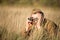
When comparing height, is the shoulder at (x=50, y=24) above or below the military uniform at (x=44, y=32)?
above

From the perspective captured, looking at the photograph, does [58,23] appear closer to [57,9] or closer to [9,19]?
[57,9]

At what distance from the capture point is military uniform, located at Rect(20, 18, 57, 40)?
1785 millimetres

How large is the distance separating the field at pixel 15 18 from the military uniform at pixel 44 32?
5 centimetres

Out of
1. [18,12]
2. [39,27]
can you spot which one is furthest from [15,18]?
[39,27]

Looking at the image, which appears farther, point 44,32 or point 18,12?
point 18,12

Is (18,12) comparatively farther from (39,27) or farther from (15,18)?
(39,27)

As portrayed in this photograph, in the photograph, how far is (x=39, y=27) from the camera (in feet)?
5.98

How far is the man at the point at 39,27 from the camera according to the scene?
1789 mm

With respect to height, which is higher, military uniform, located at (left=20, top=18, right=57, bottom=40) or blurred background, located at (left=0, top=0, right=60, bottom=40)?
blurred background, located at (left=0, top=0, right=60, bottom=40)

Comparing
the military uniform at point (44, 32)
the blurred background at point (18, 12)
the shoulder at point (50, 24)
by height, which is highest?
the blurred background at point (18, 12)

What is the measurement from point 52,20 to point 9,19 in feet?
1.28

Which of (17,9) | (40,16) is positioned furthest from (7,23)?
(40,16)

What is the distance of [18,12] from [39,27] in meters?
0.25

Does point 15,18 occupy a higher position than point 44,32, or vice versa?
point 15,18
